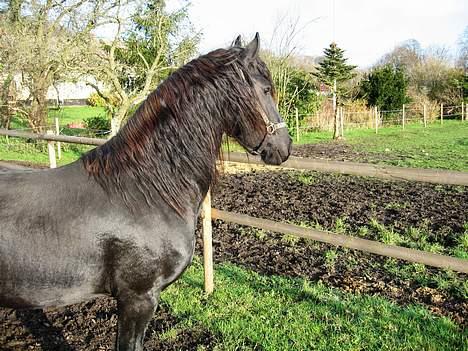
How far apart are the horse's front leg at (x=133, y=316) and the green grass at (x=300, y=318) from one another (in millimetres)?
936

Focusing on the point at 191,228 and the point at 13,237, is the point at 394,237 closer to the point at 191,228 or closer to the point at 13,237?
the point at 191,228

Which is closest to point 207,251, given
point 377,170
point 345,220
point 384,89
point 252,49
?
point 377,170

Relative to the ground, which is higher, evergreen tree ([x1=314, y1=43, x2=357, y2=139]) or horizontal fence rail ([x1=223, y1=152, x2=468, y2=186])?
evergreen tree ([x1=314, y1=43, x2=357, y2=139])

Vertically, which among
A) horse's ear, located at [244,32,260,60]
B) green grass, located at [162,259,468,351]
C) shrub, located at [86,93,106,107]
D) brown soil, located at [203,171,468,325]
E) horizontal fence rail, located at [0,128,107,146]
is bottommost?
green grass, located at [162,259,468,351]

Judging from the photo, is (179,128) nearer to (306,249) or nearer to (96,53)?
(306,249)

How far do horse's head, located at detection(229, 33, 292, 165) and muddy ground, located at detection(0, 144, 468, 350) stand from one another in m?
0.31

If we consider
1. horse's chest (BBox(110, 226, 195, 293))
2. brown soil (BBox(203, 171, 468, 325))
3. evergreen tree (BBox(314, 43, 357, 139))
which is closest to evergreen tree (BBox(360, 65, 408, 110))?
evergreen tree (BBox(314, 43, 357, 139))

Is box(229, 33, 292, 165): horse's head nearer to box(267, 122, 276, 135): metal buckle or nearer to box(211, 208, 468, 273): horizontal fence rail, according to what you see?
box(267, 122, 276, 135): metal buckle

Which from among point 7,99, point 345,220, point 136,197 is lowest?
point 345,220

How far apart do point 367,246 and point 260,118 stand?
166cm

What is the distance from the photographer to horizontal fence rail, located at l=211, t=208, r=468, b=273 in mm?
2842

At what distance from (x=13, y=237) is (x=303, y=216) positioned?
4.57 metres

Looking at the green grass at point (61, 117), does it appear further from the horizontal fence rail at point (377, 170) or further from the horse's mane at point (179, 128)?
the horse's mane at point (179, 128)

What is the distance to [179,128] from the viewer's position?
2.05m
